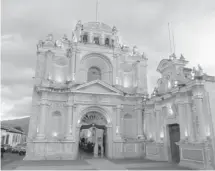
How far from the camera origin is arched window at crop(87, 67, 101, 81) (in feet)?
93.8

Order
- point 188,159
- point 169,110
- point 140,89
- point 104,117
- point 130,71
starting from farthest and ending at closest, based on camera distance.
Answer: point 130,71
point 140,89
point 104,117
point 169,110
point 188,159

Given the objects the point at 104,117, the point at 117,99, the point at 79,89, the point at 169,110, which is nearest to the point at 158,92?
the point at 169,110

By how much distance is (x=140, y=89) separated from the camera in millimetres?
27672

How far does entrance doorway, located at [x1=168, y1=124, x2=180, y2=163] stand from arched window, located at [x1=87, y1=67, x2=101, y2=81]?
12.6 m

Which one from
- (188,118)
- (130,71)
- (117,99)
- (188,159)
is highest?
(130,71)

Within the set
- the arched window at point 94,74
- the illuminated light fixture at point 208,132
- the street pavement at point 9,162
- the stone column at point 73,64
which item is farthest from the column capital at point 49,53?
the illuminated light fixture at point 208,132

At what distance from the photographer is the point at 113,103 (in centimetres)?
2567

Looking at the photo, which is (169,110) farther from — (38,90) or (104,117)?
(38,90)

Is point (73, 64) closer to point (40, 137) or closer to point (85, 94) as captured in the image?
point (85, 94)

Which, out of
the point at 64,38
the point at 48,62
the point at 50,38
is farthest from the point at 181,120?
the point at 50,38

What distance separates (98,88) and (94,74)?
12.8 feet

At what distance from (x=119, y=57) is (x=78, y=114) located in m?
10.3

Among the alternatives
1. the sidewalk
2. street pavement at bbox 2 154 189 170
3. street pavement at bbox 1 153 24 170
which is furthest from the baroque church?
street pavement at bbox 2 154 189 170

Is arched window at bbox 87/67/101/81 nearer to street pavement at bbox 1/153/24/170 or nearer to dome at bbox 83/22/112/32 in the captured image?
dome at bbox 83/22/112/32
